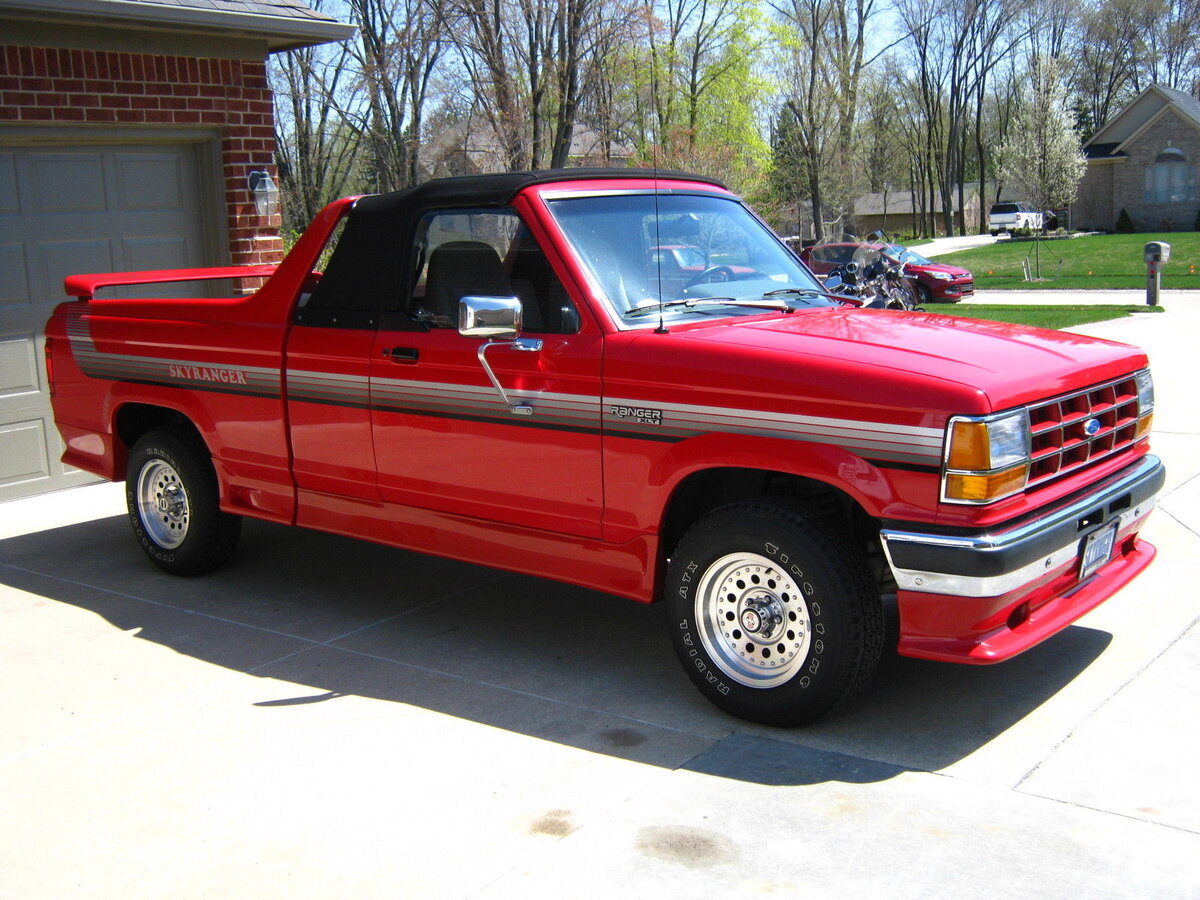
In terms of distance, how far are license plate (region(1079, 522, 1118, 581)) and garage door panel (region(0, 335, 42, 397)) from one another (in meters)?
7.22

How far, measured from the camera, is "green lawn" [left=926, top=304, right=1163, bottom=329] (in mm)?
18508

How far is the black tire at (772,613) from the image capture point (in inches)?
162

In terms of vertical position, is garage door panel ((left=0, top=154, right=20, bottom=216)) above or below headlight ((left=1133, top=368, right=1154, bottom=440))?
above

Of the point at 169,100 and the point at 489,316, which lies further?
the point at 169,100

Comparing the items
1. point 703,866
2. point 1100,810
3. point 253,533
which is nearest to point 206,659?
point 253,533

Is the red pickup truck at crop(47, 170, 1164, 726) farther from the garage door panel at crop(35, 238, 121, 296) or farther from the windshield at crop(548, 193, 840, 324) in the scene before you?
the garage door panel at crop(35, 238, 121, 296)

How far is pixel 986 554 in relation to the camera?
12.5ft

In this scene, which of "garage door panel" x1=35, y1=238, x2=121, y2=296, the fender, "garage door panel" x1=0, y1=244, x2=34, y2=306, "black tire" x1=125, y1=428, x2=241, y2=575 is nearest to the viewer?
the fender

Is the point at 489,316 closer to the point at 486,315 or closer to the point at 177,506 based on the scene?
the point at 486,315

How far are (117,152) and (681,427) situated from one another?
6.24 meters

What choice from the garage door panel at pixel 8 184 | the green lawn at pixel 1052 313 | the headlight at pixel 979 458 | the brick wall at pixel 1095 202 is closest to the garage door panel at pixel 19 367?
the garage door panel at pixel 8 184

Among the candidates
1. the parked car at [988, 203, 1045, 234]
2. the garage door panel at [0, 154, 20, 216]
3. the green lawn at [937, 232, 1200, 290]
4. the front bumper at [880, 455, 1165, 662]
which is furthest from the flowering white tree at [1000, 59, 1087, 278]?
the front bumper at [880, 455, 1165, 662]

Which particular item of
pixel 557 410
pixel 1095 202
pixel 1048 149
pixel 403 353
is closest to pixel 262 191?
pixel 403 353

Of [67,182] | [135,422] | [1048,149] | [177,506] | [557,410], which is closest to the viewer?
[557,410]
